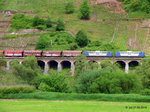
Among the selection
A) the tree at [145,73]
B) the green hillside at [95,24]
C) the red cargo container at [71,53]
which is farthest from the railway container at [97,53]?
the tree at [145,73]

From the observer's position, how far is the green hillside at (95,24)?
111m

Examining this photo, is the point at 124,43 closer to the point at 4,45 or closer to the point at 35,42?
the point at 35,42

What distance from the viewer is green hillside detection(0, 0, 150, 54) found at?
111 metres

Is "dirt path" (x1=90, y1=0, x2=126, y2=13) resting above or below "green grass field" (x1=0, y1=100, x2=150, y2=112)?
above

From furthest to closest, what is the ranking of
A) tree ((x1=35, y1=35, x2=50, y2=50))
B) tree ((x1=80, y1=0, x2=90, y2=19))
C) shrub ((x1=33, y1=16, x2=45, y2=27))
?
tree ((x1=80, y1=0, x2=90, y2=19)) < shrub ((x1=33, y1=16, x2=45, y2=27)) < tree ((x1=35, y1=35, x2=50, y2=50))

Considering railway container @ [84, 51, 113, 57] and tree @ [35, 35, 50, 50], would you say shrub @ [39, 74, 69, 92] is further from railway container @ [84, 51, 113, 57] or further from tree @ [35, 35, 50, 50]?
tree @ [35, 35, 50, 50]

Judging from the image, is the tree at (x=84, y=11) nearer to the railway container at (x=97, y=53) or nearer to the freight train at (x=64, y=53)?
the freight train at (x=64, y=53)

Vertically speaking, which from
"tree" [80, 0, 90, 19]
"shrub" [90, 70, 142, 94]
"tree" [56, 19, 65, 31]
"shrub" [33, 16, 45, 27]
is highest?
"tree" [80, 0, 90, 19]

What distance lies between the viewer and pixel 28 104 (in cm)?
3888

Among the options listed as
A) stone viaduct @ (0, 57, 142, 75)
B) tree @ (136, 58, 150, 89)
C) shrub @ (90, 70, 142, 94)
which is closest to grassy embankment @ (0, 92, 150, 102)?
shrub @ (90, 70, 142, 94)

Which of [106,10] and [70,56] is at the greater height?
[106,10]

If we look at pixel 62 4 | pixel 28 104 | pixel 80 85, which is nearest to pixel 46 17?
pixel 62 4

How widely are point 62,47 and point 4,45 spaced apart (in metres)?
20.3

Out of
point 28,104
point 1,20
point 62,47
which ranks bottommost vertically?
point 28,104
